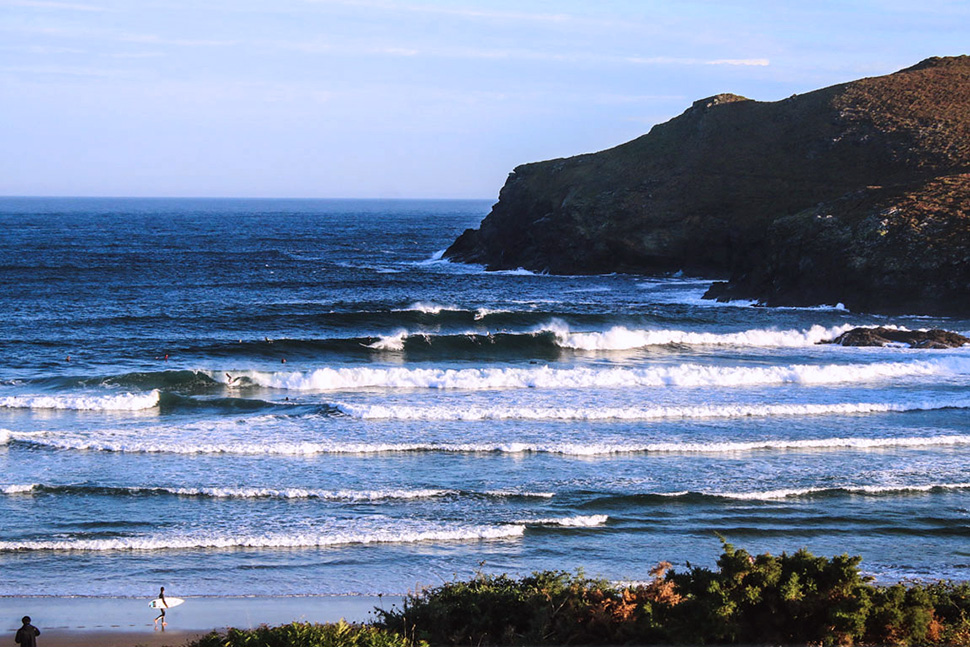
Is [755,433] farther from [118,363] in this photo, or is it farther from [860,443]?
[118,363]

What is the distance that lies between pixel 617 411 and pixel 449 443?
5944 millimetres

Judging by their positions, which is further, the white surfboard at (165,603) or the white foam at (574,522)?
the white foam at (574,522)

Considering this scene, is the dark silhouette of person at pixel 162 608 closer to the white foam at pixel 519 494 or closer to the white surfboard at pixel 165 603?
the white surfboard at pixel 165 603

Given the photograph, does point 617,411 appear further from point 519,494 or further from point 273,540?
point 273,540

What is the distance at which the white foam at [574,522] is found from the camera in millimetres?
17422

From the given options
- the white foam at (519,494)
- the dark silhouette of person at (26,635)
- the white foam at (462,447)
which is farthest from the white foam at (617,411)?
the dark silhouette of person at (26,635)

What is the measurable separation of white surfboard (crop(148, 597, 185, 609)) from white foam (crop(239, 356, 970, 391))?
1771 centimetres

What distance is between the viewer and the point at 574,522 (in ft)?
57.4

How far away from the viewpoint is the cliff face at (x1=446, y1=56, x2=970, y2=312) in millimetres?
→ 47750

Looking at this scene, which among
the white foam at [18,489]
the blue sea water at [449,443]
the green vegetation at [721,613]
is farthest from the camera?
the white foam at [18,489]

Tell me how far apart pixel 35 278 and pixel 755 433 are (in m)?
50.0

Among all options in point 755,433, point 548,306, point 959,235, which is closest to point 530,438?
point 755,433

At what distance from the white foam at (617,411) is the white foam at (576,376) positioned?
367 centimetres

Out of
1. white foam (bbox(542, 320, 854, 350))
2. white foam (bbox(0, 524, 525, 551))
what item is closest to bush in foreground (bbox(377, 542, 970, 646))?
white foam (bbox(0, 524, 525, 551))
